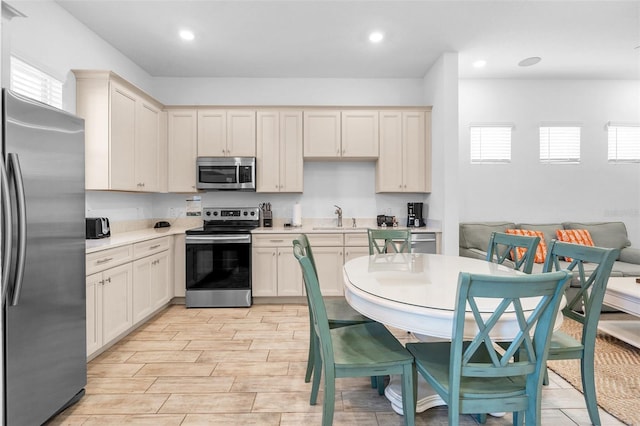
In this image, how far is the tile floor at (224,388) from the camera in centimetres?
188

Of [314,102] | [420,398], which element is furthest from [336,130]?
[420,398]

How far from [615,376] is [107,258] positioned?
3.86 meters

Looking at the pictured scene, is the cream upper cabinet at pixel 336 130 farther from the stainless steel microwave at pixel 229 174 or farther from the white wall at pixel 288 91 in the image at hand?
the stainless steel microwave at pixel 229 174

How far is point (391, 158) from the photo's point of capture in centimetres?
429

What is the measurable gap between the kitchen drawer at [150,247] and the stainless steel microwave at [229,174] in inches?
33.7

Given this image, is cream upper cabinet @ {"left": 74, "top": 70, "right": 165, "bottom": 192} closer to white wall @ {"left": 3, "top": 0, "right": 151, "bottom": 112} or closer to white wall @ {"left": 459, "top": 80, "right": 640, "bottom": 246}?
white wall @ {"left": 3, "top": 0, "right": 151, "bottom": 112}

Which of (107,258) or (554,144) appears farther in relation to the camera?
(554,144)

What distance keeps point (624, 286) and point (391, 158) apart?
259 centimetres

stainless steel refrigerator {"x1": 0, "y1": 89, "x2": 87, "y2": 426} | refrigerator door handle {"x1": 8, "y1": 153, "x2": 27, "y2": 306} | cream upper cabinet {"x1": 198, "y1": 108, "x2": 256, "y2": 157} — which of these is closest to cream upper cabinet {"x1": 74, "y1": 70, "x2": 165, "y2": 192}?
cream upper cabinet {"x1": 198, "y1": 108, "x2": 256, "y2": 157}

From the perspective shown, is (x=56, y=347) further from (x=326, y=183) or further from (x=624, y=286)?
(x=624, y=286)

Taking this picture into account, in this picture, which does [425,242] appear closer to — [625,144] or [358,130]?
[358,130]

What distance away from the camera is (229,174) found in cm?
416

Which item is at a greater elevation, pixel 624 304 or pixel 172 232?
pixel 172 232

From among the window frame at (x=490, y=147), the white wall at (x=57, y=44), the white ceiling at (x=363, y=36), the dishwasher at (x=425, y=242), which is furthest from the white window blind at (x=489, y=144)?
the white wall at (x=57, y=44)
